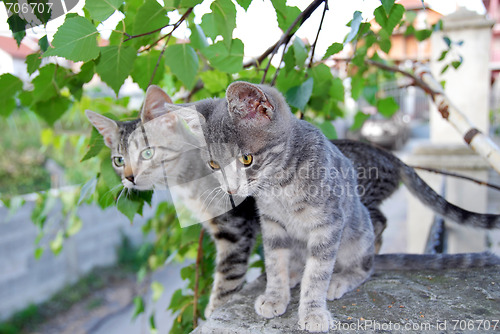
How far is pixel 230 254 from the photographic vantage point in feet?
5.77

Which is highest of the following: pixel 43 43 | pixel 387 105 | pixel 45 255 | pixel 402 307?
pixel 43 43

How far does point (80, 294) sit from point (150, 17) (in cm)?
442

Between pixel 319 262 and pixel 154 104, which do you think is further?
pixel 154 104

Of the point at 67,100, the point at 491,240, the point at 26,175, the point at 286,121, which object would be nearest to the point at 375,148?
the point at 286,121

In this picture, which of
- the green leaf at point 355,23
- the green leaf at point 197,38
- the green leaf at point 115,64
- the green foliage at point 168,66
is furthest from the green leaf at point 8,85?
the green leaf at point 355,23

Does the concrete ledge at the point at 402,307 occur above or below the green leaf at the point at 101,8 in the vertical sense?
below

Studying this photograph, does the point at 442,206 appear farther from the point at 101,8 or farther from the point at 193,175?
the point at 101,8

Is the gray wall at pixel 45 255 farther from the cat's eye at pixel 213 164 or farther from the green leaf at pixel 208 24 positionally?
the green leaf at pixel 208 24

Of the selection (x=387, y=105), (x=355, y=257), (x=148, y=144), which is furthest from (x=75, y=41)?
(x=387, y=105)

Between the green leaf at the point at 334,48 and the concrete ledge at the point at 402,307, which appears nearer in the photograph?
the concrete ledge at the point at 402,307

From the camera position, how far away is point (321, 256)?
1.36 m

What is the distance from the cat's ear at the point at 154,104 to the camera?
1.46 m

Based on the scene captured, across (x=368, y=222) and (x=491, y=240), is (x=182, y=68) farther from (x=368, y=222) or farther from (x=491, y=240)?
(x=491, y=240)

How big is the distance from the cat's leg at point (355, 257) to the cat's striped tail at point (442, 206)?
0.39 meters
